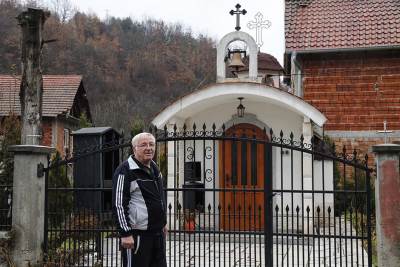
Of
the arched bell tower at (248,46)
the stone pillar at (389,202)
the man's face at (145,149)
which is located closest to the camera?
the man's face at (145,149)

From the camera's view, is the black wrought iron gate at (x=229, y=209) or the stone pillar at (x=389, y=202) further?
the black wrought iron gate at (x=229, y=209)

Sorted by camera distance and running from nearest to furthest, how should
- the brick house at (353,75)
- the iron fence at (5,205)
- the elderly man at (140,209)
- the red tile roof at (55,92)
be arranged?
1. the elderly man at (140,209)
2. the iron fence at (5,205)
3. the brick house at (353,75)
4. the red tile roof at (55,92)

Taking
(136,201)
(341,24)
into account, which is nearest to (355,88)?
(341,24)

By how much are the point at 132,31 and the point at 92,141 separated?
46.5 metres

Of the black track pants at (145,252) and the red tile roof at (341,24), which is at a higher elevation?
the red tile roof at (341,24)

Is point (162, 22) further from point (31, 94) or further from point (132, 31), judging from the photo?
point (31, 94)

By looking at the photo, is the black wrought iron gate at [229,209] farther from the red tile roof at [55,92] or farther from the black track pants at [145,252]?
the red tile roof at [55,92]

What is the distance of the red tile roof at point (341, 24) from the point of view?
14625mm

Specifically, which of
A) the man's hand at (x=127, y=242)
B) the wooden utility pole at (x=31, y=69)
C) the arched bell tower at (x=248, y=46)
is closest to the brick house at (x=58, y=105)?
the wooden utility pole at (x=31, y=69)

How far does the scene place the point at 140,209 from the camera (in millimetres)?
4961

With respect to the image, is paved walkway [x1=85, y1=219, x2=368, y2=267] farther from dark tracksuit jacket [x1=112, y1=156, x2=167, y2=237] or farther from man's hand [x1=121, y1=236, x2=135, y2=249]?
man's hand [x1=121, y1=236, x2=135, y2=249]

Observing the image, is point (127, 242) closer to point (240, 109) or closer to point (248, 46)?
point (248, 46)

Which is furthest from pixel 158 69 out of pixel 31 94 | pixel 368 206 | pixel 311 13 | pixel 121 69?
pixel 368 206

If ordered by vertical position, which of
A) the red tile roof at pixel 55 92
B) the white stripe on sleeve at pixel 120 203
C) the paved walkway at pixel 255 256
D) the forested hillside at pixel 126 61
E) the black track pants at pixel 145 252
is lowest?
the paved walkway at pixel 255 256
